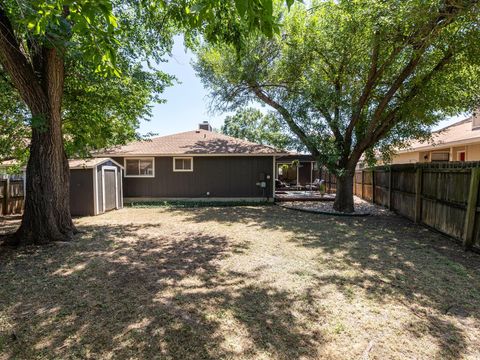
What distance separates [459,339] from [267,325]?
5.88ft

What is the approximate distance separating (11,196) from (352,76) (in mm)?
12881

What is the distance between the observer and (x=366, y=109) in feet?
35.6

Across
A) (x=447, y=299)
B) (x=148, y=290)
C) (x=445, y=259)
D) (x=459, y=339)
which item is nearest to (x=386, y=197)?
(x=445, y=259)

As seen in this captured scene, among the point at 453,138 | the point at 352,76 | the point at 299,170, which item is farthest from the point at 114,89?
the point at 299,170

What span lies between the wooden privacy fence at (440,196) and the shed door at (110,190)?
1039 centimetres

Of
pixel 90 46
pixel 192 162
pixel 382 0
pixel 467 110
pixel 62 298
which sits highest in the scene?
A: pixel 382 0

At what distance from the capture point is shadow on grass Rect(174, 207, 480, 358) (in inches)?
121

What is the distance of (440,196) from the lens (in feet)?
22.1

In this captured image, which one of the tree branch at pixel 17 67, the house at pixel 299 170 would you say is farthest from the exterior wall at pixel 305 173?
the tree branch at pixel 17 67

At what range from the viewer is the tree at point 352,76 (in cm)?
744

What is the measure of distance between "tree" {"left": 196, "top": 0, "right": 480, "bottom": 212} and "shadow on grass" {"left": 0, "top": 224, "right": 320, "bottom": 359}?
5.62m

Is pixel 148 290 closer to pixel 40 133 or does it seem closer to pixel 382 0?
pixel 40 133

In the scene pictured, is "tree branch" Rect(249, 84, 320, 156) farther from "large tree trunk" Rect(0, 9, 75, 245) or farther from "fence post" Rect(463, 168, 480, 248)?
"large tree trunk" Rect(0, 9, 75, 245)

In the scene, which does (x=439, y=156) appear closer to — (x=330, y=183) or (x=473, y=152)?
(x=473, y=152)
